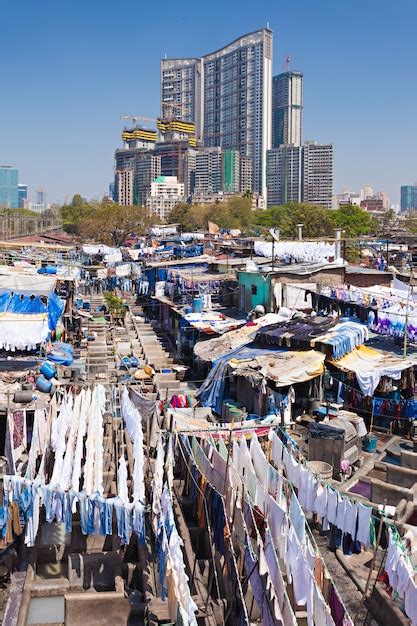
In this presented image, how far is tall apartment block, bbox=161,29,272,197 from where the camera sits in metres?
149

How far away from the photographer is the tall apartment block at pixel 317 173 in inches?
5615

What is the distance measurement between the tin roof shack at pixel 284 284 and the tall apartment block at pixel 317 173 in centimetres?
12266

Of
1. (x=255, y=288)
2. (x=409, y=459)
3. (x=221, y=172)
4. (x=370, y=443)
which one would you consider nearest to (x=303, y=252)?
(x=255, y=288)

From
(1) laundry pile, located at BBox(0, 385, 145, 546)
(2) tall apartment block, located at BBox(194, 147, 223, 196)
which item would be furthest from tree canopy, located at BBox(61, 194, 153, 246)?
(2) tall apartment block, located at BBox(194, 147, 223, 196)

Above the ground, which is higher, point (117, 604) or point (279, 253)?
point (279, 253)

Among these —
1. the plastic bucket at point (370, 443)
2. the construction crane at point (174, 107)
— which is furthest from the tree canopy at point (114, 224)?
the construction crane at point (174, 107)

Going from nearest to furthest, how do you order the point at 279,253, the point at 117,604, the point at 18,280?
the point at 117,604, the point at 18,280, the point at 279,253

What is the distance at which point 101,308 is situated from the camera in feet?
113

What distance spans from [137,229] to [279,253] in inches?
1903

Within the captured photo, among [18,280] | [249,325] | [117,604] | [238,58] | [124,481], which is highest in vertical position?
[238,58]

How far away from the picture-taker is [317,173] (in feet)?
475

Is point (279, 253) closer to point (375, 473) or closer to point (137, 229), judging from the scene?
point (375, 473)

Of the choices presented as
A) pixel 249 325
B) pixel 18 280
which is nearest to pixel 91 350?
pixel 18 280

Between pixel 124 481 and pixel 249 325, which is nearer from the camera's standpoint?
pixel 124 481
